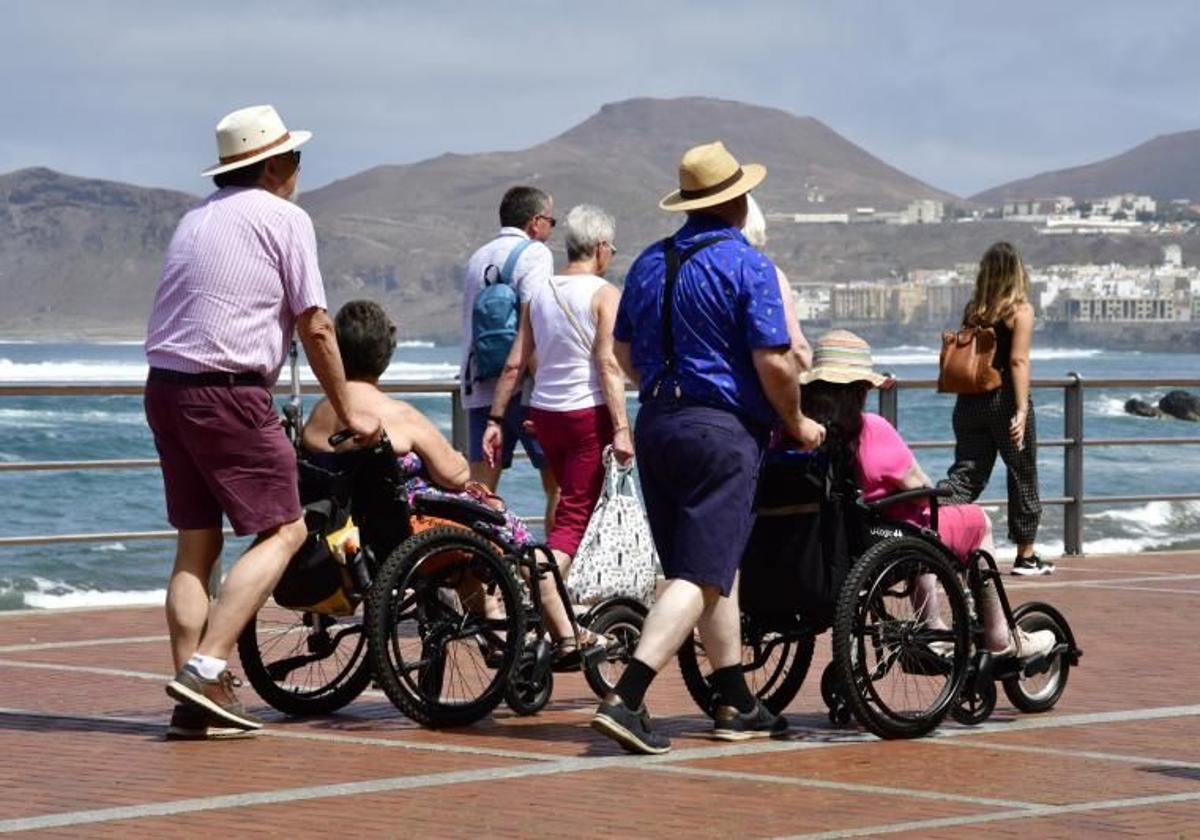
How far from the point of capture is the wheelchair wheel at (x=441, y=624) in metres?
7.84

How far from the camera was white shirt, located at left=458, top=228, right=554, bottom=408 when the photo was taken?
10188 millimetres

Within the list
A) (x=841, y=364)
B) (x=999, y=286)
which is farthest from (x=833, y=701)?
(x=999, y=286)

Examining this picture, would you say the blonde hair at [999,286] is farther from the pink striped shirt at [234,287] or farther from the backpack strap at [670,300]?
the pink striped shirt at [234,287]

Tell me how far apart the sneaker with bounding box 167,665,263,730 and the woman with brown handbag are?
17.3ft

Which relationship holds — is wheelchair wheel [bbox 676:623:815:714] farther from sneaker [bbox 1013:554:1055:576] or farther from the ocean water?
sneaker [bbox 1013:554:1055:576]

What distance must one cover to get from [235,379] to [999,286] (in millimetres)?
5870

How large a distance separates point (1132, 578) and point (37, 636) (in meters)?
5.80

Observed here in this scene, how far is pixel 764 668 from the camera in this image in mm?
8508

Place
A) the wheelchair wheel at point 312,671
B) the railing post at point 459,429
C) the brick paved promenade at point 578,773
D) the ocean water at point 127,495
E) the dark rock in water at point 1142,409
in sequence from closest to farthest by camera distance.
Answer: the brick paved promenade at point 578,773 < the wheelchair wheel at point 312,671 < the railing post at point 459,429 < the ocean water at point 127,495 < the dark rock in water at point 1142,409

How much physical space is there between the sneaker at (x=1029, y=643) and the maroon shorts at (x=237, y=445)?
2211mm

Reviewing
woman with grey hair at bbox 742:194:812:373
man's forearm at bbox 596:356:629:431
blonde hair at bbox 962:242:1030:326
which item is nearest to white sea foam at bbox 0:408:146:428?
blonde hair at bbox 962:242:1030:326

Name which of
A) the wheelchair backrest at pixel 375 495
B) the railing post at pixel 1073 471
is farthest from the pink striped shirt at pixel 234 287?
the railing post at pixel 1073 471

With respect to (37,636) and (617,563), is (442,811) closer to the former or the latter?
(617,563)

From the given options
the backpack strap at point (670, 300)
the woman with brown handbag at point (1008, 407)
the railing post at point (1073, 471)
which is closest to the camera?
the backpack strap at point (670, 300)
